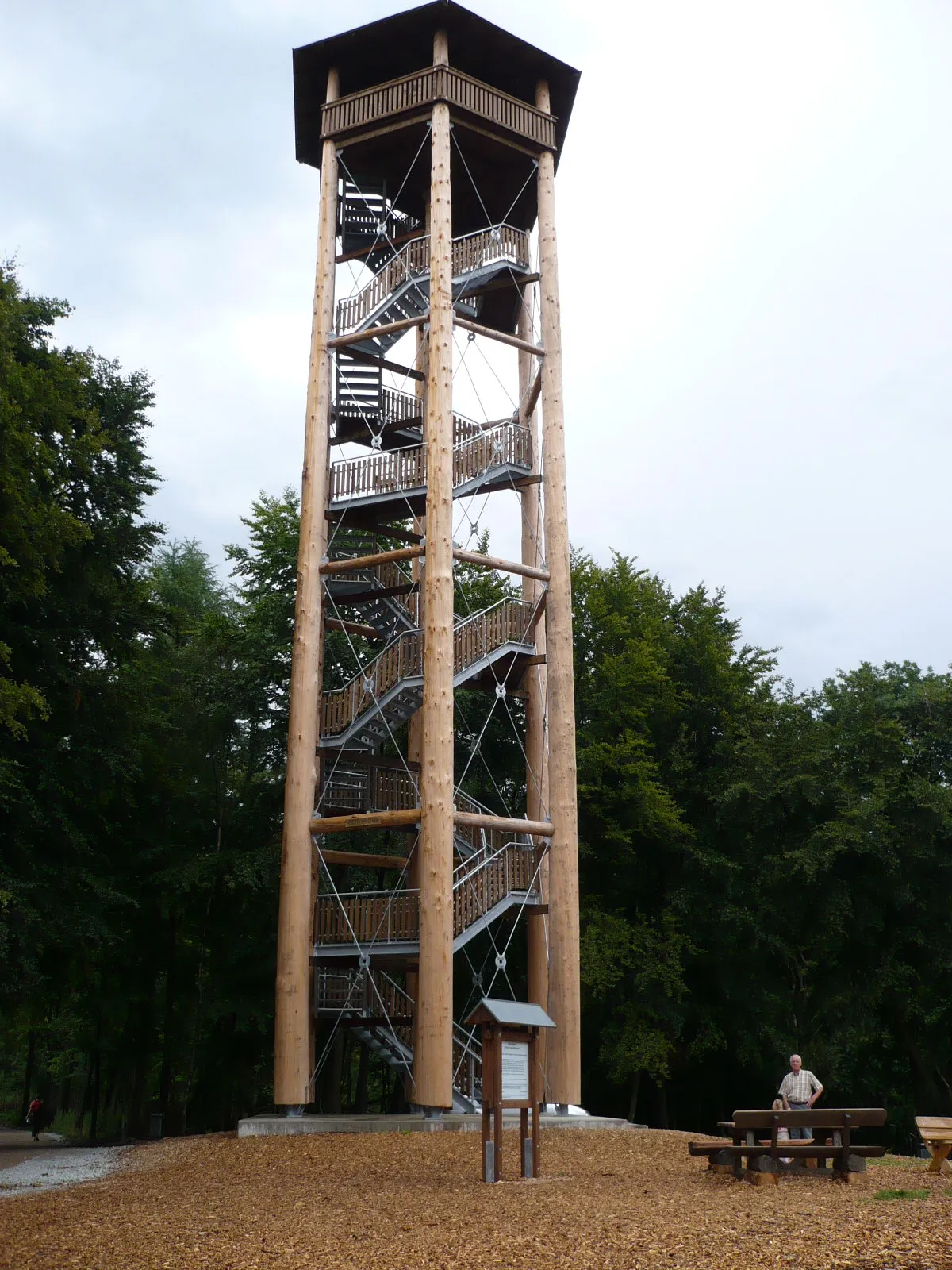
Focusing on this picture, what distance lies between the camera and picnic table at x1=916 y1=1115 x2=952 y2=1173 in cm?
1156

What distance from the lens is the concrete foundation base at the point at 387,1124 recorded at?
1761cm

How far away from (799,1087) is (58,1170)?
9711mm

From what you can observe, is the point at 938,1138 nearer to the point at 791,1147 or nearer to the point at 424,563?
the point at 791,1147

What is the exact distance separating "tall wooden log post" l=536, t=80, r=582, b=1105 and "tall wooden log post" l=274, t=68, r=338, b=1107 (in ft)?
12.8

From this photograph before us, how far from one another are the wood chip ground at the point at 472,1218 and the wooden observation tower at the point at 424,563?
5.12 m

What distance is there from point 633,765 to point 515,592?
6.17m

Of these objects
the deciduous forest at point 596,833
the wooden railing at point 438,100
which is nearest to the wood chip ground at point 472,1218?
the deciduous forest at point 596,833

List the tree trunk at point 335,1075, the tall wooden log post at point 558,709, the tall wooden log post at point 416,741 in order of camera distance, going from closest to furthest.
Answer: the tall wooden log post at point 558,709 → the tall wooden log post at point 416,741 → the tree trunk at point 335,1075

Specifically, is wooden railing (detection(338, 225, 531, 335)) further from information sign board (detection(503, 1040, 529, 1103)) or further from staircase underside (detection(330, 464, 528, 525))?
information sign board (detection(503, 1040, 529, 1103))

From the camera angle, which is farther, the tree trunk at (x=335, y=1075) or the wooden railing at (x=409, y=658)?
the tree trunk at (x=335, y=1075)

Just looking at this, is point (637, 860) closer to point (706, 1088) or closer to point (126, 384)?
point (706, 1088)

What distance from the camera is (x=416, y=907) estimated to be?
19.9 metres

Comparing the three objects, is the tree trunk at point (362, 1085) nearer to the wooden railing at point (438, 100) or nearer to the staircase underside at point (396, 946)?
the staircase underside at point (396, 946)

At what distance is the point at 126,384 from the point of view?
26922 millimetres
